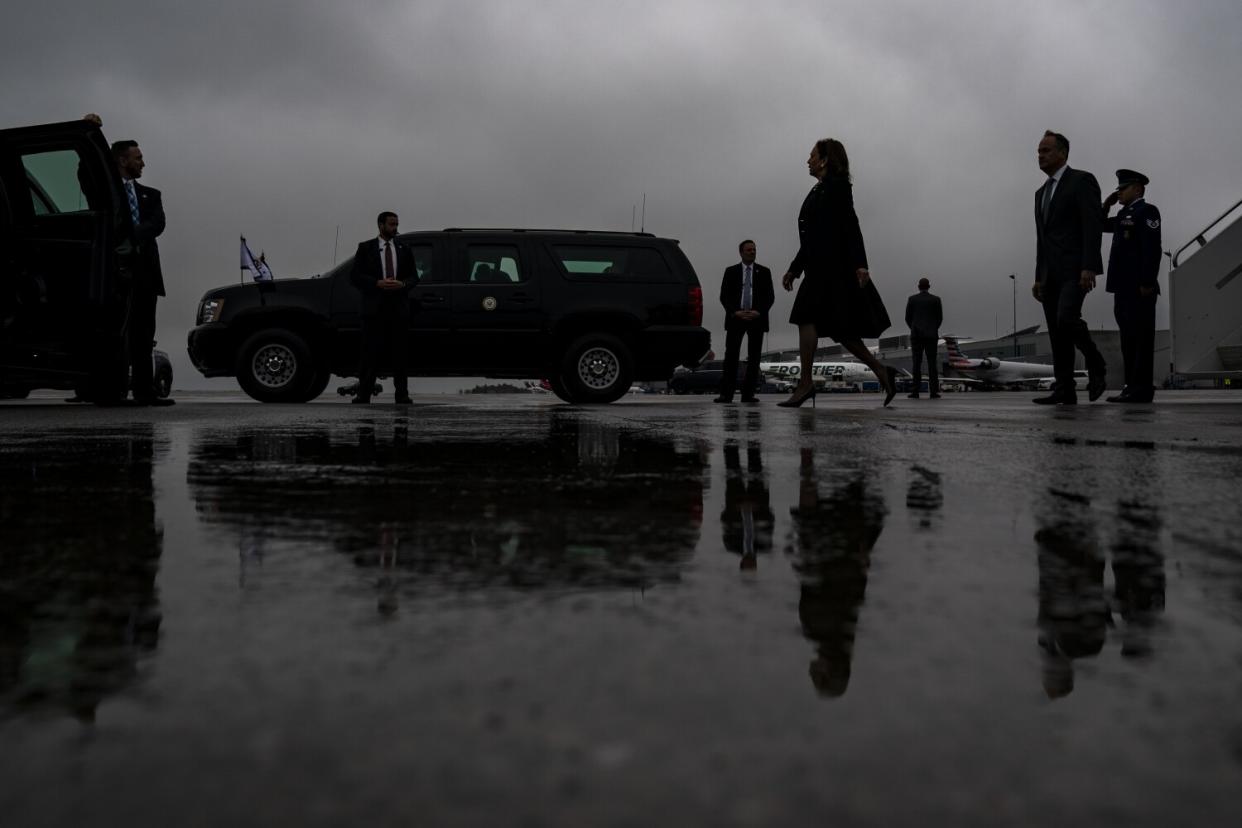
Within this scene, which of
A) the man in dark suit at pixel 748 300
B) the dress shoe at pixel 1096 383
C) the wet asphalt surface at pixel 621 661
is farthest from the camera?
the man in dark suit at pixel 748 300

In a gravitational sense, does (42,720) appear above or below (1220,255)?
below

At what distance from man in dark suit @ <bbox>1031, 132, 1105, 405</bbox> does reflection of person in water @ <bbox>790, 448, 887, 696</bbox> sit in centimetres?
679

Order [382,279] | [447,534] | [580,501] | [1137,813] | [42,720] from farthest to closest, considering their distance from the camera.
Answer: [382,279]
[580,501]
[447,534]
[42,720]
[1137,813]

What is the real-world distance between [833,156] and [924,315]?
7.91 m

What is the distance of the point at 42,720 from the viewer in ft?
2.46

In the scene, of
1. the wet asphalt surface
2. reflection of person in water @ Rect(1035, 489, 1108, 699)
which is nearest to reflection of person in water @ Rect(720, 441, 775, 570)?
the wet asphalt surface

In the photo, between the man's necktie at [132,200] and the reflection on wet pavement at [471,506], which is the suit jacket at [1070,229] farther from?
the man's necktie at [132,200]

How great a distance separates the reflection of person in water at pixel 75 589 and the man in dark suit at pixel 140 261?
19.8 feet

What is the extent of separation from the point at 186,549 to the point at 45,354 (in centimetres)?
712

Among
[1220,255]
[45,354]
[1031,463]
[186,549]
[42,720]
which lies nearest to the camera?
[42,720]

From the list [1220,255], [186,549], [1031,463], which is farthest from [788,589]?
[1220,255]

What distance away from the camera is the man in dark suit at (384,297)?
32.5 ft

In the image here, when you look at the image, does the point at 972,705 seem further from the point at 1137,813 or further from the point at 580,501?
the point at 580,501

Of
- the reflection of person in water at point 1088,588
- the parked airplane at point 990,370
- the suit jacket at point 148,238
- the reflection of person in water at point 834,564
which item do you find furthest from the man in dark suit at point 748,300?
the parked airplane at point 990,370
